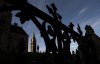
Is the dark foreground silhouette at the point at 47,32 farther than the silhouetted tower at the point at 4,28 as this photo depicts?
No

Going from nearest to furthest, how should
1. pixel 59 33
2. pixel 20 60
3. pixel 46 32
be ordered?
pixel 20 60 < pixel 46 32 < pixel 59 33

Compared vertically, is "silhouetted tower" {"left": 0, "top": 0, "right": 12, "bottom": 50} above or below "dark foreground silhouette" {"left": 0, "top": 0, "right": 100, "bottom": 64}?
above

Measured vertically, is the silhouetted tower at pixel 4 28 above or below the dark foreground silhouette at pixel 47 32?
above

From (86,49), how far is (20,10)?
3.04 m

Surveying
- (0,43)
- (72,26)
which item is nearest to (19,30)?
(0,43)

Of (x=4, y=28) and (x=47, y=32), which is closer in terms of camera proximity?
(x=47, y=32)

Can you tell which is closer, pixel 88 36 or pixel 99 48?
pixel 88 36

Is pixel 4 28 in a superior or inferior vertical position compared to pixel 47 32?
superior

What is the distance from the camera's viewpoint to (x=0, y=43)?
1244 inches

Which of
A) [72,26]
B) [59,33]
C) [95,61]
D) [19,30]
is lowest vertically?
[95,61]

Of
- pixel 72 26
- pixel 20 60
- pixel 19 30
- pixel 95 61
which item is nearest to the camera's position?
pixel 20 60

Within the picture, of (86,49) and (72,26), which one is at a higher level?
(72,26)

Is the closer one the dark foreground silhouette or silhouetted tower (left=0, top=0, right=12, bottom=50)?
the dark foreground silhouette

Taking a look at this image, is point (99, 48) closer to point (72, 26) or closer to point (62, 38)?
point (72, 26)
